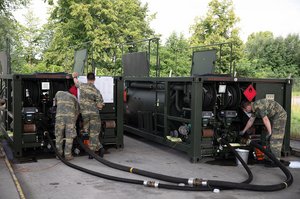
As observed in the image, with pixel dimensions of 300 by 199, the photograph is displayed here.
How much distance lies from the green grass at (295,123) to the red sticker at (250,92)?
3.18 meters

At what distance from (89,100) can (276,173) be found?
423 cm

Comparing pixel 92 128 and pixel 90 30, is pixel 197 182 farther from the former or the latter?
pixel 90 30

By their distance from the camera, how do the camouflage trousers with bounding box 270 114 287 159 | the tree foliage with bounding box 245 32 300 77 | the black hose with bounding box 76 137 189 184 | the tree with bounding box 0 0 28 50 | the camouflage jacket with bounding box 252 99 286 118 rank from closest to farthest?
the black hose with bounding box 76 137 189 184 → the camouflage jacket with bounding box 252 99 286 118 → the camouflage trousers with bounding box 270 114 287 159 → the tree with bounding box 0 0 28 50 → the tree foliage with bounding box 245 32 300 77

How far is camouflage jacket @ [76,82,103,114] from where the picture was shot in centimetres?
797

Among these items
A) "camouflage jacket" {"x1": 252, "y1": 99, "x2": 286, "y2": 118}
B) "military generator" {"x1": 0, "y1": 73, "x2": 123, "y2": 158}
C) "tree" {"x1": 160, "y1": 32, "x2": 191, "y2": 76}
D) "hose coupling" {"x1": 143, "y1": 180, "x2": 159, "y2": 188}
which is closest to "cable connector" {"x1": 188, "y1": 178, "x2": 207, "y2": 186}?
"hose coupling" {"x1": 143, "y1": 180, "x2": 159, "y2": 188}

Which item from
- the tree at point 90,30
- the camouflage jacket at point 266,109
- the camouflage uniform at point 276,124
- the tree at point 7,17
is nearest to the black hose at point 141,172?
the camouflage jacket at point 266,109

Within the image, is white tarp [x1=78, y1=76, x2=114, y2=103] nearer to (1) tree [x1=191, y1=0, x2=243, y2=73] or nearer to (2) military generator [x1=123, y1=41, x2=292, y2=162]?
(2) military generator [x1=123, y1=41, x2=292, y2=162]

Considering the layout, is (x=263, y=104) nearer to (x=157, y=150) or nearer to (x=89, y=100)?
(x=157, y=150)

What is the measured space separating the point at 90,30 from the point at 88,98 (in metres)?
19.3

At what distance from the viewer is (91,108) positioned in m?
8.03

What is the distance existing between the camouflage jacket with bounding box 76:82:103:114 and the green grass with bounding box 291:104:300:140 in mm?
6097

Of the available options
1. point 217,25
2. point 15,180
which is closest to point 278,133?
point 15,180

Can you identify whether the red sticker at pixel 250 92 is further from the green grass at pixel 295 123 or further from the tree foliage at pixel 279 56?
the tree foliage at pixel 279 56

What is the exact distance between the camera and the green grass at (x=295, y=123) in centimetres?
1062
